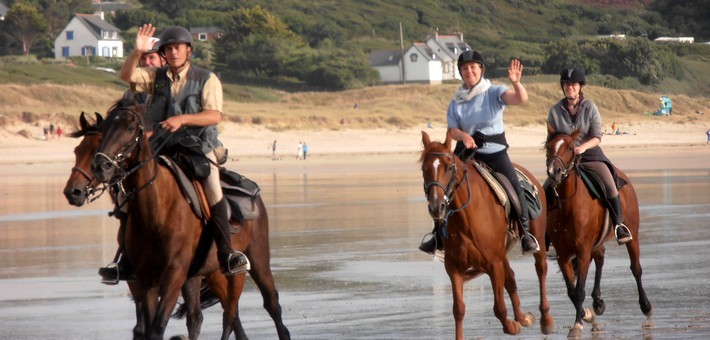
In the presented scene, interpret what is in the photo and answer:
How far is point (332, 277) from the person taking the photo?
1409 cm

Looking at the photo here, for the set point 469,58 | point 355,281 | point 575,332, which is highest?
point 469,58

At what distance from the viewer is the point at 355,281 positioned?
1369 centimetres

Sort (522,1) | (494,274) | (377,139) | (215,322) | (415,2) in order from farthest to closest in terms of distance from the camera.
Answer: (522,1)
(415,2)
(377,139)
(215,322)
(494,274)

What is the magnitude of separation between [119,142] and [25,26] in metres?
109

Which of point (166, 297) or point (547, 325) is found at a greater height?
point (166, 297)

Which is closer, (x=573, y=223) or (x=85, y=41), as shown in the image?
(x=573, y=223)

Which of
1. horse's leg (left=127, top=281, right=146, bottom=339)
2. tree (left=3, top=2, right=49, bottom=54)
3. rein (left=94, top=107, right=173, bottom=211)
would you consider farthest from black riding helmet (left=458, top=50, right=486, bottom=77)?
tree (left=3, top=2, right=49, bottom=54)

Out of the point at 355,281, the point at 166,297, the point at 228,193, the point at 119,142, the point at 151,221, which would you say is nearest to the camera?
the point at 119,142

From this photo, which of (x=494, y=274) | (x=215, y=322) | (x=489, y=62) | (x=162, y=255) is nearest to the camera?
(x=162, y=255)

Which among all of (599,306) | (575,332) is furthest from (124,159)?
(599,306)

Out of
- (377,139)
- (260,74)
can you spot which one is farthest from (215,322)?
(260,74)

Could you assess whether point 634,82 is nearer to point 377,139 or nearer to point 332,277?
point 377,139

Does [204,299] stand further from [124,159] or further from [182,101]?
[124,159]

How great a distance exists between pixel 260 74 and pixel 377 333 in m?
90.4
